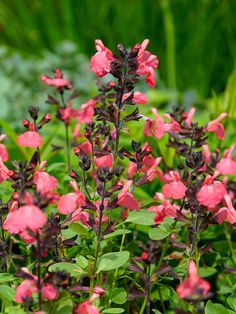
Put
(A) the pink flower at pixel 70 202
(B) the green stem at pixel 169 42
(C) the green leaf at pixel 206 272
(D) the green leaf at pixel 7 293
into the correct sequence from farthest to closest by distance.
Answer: (B) the green stem at pixel 169 42, (C) the green leaf at pixel 206 272, (A) the pink flower at pixel 70 202, (D) the green leaf at pixel 7 293

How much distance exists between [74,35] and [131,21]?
2.00 feet

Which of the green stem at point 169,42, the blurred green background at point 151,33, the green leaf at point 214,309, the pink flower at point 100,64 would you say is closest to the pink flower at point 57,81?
the pink flower at point 100,64

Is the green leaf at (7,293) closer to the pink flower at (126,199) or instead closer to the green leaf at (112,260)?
the green leaf at (112,260)

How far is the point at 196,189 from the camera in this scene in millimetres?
1562

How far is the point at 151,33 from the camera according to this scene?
254 inches

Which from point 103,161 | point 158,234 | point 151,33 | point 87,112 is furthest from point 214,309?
point 151,33

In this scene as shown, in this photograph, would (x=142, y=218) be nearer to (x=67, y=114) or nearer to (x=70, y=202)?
(x=70, y=202)

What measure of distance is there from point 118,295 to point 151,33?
5.04 meters

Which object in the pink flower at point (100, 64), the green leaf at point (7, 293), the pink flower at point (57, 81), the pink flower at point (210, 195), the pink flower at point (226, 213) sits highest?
the pink flower at point (57, 81)

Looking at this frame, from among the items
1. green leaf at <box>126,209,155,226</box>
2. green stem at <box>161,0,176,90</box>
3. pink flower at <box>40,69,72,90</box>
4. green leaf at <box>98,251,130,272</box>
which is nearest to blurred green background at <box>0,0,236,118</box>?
green stem at <box>161,0,176,90</box>

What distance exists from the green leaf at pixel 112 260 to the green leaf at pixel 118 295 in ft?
0.44

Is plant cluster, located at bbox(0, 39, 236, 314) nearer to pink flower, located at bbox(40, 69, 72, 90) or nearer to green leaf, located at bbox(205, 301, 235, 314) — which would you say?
green leaf, located at bbox(205, 301, 235, 314)

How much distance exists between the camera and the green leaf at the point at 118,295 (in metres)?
1.66

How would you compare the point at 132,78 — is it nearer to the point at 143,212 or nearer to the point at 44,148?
the point at 143,212
